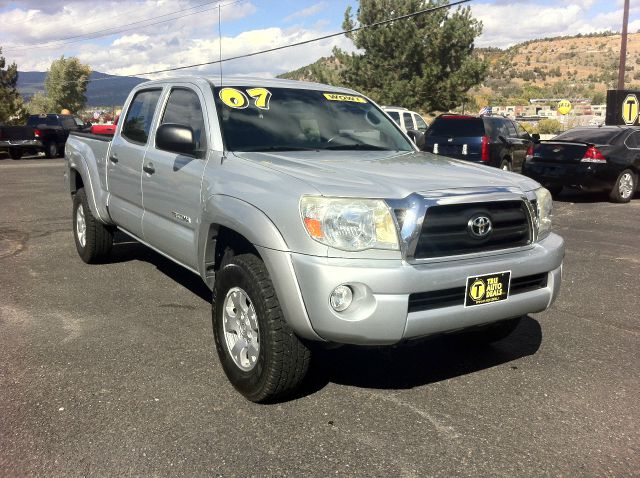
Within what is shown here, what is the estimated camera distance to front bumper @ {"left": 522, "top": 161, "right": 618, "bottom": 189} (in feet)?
39.0

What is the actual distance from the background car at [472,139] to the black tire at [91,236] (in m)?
8.91

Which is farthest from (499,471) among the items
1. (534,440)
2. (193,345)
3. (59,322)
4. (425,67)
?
(425,67)

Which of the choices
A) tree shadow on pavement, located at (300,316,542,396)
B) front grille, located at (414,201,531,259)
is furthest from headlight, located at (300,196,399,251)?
tree shadow on pavement, located at (300,316,542,396)

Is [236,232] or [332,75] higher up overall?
[332,75]

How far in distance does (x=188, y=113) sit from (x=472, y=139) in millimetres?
10617

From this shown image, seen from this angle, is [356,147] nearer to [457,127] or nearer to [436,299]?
[436,299]

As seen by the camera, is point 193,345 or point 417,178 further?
point 193,345

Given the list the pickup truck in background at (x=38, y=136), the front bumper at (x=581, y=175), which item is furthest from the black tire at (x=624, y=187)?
the pickup truck in background at (x=38, y=136)

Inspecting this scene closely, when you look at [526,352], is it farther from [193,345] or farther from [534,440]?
[193,345]

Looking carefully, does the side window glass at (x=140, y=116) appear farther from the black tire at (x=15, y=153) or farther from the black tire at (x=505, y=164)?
the black tire at (x=15, y=153)

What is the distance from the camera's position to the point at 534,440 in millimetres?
3100

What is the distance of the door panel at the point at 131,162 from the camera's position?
16.4 ft

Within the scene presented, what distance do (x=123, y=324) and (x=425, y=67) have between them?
29357mm

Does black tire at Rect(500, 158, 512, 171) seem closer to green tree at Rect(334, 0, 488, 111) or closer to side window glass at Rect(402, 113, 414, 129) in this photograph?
side window glass at Rect(402, 113, 414, 129)
